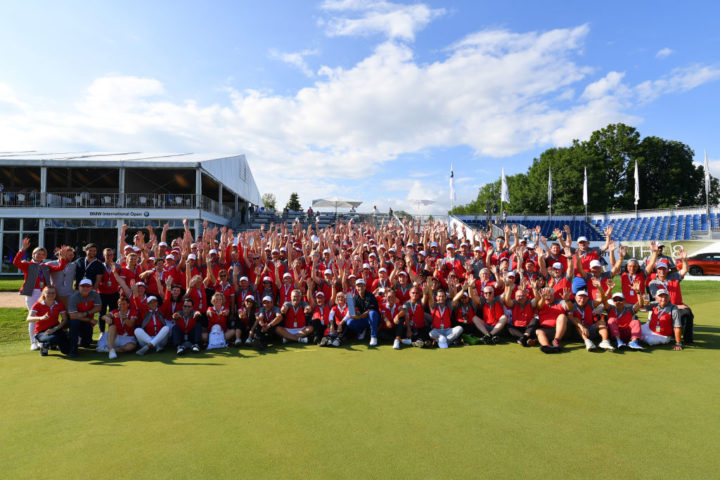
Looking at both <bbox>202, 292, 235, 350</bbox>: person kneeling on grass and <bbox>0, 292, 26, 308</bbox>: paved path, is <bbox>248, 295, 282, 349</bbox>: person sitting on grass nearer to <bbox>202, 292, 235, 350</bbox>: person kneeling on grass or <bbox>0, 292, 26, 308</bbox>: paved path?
<bbox>202, 292, 235, 350</bbox>: person kneeling on grass

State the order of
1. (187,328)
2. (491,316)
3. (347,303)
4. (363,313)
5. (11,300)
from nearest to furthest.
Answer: (187,328) < (491,316) < (363,313) < (347,303) < (11,300)

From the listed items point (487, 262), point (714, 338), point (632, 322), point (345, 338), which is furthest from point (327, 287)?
point (714, 338)

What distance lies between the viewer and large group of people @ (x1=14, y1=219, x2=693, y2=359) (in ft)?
23.2

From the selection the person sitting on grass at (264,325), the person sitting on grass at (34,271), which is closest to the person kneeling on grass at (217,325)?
the person sitting on grass at (264,325)

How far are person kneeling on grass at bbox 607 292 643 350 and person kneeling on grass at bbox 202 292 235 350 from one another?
7.01 metres

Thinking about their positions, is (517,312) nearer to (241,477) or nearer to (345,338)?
(345,338)

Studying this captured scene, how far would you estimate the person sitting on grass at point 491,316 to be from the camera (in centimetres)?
753

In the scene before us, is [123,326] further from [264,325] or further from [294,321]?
[294,321]

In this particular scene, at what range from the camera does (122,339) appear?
712 centimetres

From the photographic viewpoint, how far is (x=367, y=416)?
414 centimetres

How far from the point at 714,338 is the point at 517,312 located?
3841 millimetres

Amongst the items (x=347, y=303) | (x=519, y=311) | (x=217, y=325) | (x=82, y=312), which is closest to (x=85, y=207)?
(x=82, y=312)

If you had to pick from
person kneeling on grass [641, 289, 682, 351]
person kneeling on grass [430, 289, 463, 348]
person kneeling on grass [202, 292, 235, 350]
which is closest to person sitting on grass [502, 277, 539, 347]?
person kneeling on grass [430, 289, 463, 348]

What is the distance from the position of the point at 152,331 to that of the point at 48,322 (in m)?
1.72
